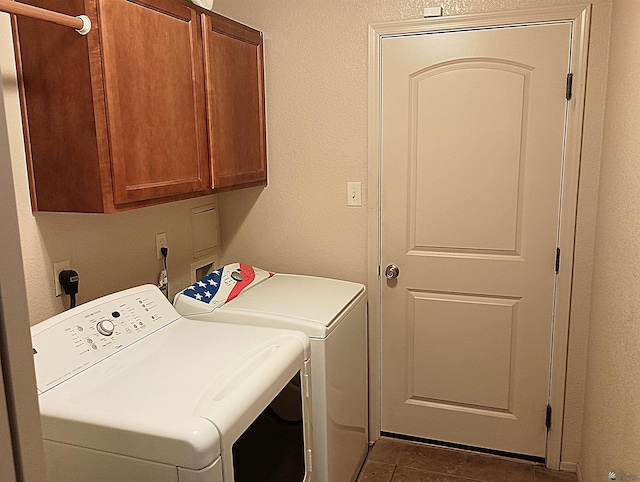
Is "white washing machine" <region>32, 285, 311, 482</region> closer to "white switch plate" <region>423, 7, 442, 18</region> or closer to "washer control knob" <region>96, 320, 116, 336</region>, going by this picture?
"washer control knob" <region>96, 320, 116, 336</region>

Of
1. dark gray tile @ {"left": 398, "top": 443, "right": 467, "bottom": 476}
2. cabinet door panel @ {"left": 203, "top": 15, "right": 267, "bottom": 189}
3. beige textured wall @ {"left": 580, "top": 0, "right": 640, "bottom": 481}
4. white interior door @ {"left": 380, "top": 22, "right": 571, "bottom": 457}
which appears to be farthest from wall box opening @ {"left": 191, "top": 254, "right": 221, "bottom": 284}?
beige textured wall @ {"left": 580, "top": 0, "right": 640, "bottom": 481}

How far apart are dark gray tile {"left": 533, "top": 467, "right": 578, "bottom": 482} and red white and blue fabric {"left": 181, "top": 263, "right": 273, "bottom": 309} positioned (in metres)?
1.51

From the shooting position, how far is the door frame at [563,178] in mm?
2150

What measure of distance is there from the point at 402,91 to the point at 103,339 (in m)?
1.58

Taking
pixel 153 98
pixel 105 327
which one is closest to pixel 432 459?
pixel 105 327

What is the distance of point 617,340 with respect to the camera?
1751 mm

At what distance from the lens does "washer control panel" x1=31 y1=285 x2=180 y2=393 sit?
1498 millimetres

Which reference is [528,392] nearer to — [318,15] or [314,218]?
[314,218]

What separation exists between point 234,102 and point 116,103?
73 cm

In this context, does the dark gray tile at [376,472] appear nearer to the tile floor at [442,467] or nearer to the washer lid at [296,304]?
the tile floor at [442,467]

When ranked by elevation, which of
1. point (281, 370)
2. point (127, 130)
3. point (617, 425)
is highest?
point (127, 130)

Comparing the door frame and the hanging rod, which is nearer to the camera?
the hanging rod

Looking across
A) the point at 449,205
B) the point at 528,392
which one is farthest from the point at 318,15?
the point at 528,392

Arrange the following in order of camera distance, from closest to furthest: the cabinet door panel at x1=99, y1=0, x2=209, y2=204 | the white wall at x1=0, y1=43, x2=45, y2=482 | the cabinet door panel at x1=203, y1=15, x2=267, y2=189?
1. the white wall at x1=0, y1=43, x2=45, y2=482
2. the cabinet door panel at x1=99, y1=0, x2=209, y2=204
3. the cabinet door panel at x1=203, y1=15, x2=267, y2=189
